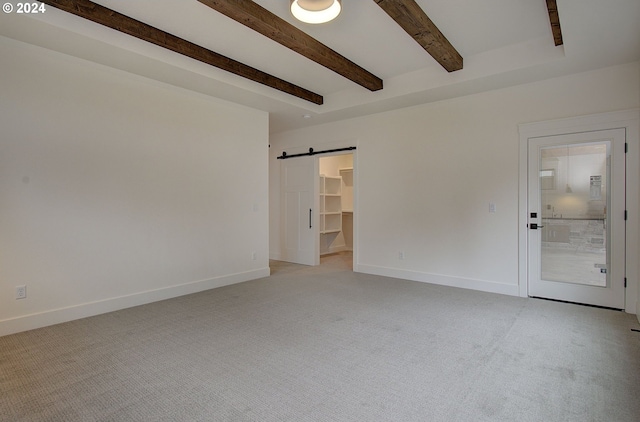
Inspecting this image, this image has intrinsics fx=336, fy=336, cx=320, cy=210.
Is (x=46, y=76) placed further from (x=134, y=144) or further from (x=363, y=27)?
(x=363, y=27)

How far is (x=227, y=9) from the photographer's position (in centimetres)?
271

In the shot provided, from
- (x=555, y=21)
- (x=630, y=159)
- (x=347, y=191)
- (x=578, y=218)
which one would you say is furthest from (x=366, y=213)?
(x=555, y=21)

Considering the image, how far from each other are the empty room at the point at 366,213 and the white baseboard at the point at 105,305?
0.02 metres

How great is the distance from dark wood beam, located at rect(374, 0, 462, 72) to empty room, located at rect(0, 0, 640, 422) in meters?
0.02

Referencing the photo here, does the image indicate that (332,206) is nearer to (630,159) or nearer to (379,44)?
(379,44)

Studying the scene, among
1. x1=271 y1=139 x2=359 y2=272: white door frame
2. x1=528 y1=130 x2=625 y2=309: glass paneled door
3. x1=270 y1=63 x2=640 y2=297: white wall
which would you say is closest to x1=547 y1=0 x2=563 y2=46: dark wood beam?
x1=270 y1=63 x2=640 y2=297: white wall

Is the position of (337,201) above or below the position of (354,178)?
below

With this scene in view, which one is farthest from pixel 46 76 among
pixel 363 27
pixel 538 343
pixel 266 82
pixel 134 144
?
pixel 538 343

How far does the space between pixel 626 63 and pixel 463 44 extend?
1.70 m

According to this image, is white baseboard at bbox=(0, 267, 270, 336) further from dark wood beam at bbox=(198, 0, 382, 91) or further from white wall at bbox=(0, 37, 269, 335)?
dark wood beam at bbox=(198, 0, 382, 91)

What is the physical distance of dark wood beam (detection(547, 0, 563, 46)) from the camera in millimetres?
2732

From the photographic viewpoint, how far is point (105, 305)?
364 cm

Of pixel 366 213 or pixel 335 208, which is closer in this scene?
pixel 366 213

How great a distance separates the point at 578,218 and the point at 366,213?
2816 millimetres
